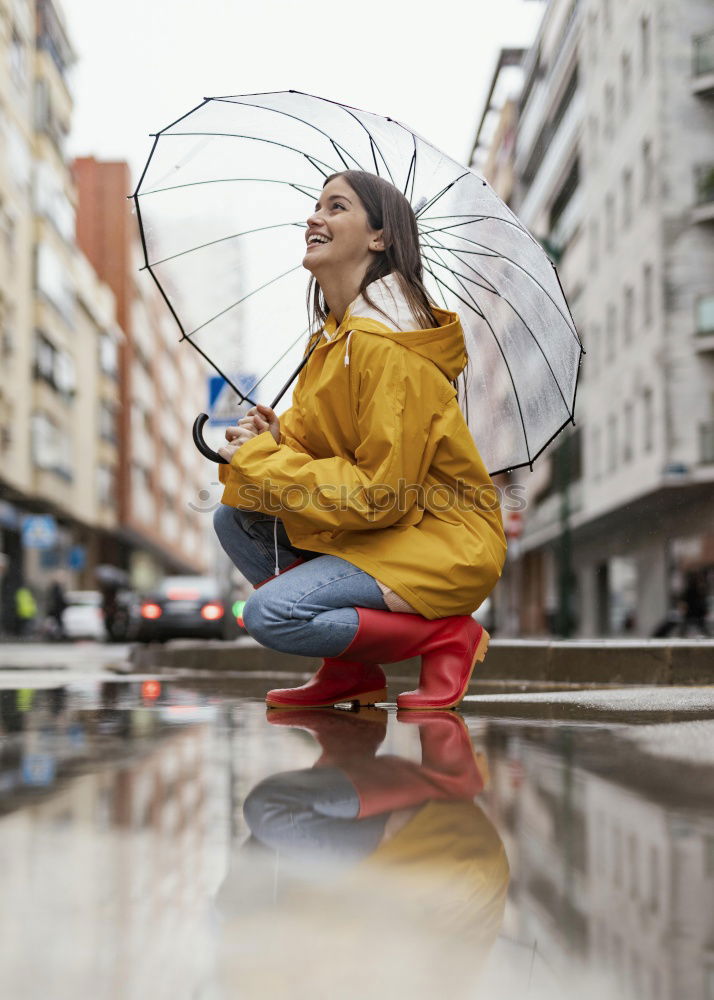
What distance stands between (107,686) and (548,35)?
150ft

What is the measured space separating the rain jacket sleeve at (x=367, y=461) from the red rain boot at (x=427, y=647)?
1.09 ft

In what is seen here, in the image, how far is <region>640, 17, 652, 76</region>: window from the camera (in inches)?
1348

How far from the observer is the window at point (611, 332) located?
3796 centimetres

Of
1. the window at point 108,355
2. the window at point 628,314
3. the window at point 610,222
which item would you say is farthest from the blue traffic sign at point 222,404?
the window at point 108,355

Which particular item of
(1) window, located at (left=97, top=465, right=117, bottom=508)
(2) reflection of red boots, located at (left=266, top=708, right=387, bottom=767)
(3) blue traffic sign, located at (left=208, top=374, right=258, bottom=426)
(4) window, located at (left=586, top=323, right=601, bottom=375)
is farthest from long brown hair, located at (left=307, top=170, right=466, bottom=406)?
(1) window, located at (left=97, top=465, right=117, bottom=508)

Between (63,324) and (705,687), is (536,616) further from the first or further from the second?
(705,687)

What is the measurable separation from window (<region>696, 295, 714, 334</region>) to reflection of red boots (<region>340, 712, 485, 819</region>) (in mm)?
30497

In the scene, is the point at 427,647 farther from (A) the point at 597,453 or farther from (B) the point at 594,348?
(B) the point at 594,348

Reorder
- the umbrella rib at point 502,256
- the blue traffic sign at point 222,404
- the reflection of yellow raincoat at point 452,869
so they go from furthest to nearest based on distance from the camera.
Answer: the blue traffic sign at point 222,404, the umbrella rib at point 502,256, the reflection of yellow raincoat at point 452,869

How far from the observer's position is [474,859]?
2.08 m

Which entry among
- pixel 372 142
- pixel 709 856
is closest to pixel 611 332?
pixel 372 142

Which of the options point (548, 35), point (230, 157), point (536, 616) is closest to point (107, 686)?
point (230, 157)

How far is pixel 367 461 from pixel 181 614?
57.4 feet

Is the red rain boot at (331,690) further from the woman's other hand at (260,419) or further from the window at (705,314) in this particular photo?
the window at (705,314)
